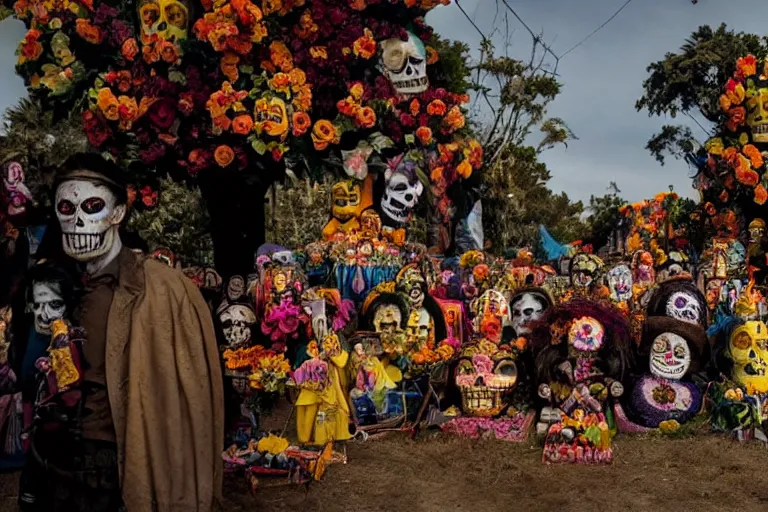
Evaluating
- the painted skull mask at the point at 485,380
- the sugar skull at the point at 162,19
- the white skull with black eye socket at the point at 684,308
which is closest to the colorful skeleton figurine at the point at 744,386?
the white skull with black eye socket at the point at 684,308

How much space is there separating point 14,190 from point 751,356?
6364 millimetres

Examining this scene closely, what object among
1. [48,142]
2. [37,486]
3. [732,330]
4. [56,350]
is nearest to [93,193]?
[56,350]

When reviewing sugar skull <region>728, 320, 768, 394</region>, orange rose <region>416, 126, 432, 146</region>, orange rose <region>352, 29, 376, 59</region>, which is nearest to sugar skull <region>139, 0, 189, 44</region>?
orange rose <region>352, 29, 376, 59</region>

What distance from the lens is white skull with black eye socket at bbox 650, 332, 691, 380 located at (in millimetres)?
7328

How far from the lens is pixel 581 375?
668cm

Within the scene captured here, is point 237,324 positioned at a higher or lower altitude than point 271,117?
lower

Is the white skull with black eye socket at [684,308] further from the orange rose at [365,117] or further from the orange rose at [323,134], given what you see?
the orange rose at [323,134]

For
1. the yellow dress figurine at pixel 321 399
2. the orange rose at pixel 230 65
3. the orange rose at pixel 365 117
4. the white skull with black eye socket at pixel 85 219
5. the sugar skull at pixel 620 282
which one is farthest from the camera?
the sugar skull at pixel 620 282

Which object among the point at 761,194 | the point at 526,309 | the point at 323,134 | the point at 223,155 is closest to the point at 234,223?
the point at 223,155

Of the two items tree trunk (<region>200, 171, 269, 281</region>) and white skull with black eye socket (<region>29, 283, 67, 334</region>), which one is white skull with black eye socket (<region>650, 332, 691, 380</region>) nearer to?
tree trunk (<region>200, 171, 269, 281</region>)

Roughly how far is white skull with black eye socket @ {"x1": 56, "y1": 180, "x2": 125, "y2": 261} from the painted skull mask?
173 inches

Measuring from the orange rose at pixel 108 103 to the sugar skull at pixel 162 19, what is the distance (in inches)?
22.9

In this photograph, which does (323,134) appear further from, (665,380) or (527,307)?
(665,380)

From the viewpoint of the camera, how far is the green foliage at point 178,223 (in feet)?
51.7
